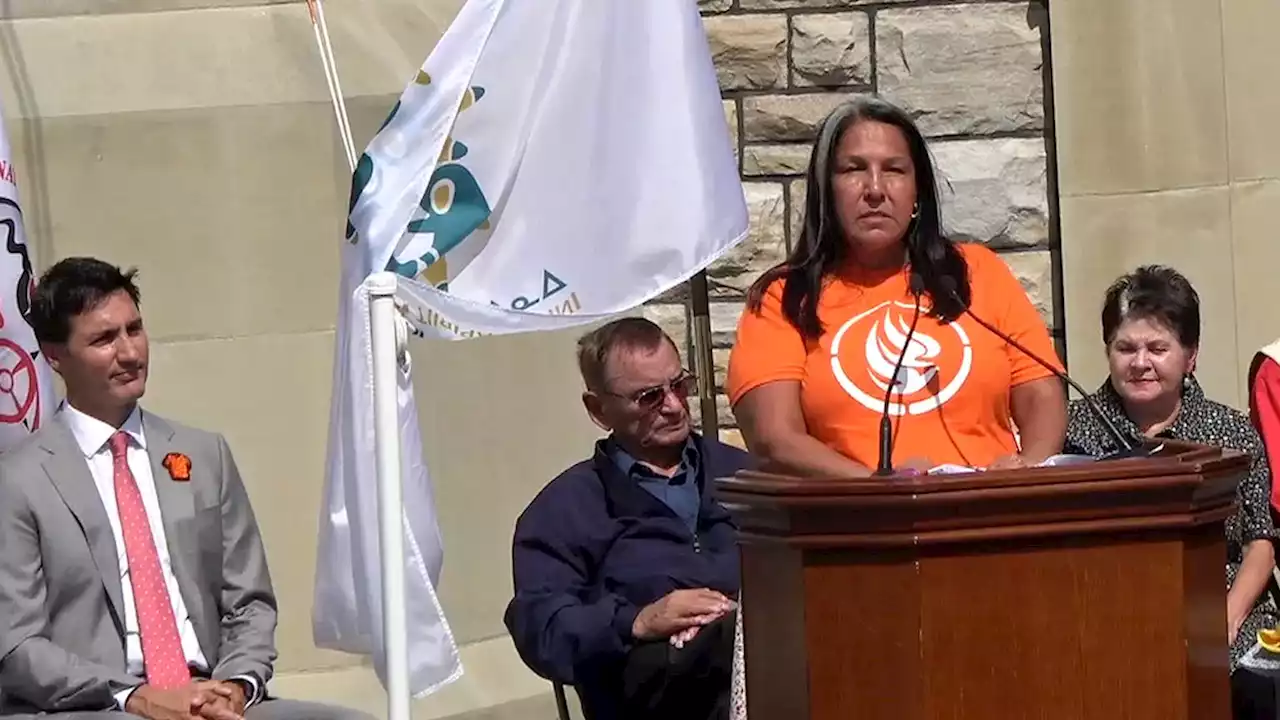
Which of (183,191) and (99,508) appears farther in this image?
(183,191)

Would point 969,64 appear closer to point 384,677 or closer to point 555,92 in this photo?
point 555,92

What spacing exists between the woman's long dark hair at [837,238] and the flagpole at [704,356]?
3.37 feet

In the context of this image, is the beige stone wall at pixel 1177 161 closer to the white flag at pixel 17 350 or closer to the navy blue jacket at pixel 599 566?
the navy blue jacket at pixel 599 566

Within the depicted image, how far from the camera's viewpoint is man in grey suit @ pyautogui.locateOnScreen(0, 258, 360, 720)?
14.6 feet

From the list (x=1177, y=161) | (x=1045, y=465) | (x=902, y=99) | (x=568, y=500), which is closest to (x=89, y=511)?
(x=568, y=500)

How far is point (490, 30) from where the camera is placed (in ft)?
14.1

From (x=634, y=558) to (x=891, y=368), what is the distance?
0.98 meters

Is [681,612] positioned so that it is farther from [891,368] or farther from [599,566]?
[891,368]

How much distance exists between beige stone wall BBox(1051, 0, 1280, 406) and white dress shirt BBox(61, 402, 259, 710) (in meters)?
3.24

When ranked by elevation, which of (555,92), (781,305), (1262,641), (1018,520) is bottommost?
(1262,641)

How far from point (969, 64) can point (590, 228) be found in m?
2.86

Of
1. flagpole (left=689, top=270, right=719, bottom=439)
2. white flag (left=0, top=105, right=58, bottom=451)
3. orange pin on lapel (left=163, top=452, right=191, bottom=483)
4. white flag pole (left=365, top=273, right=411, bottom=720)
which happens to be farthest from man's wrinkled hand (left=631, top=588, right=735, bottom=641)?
white flag (left=0, top=105, right=58, bottom=451)

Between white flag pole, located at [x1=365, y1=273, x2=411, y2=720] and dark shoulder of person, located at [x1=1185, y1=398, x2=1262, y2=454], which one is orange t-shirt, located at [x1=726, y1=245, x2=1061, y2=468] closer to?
white flag pole, located at [x1=365, y1=273, x2=411, y2=720]

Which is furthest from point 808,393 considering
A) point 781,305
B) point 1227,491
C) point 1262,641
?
point 1262,641
